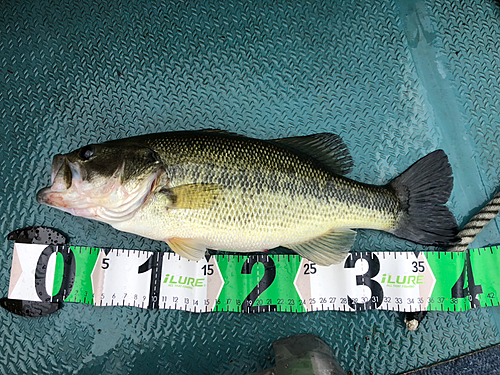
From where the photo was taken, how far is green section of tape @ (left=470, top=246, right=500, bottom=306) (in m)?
1.78

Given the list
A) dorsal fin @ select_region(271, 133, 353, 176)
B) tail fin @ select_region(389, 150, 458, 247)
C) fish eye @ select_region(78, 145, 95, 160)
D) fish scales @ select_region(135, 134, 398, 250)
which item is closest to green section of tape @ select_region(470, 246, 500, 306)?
tail fin @ select_region(389, 150, 458, 247)

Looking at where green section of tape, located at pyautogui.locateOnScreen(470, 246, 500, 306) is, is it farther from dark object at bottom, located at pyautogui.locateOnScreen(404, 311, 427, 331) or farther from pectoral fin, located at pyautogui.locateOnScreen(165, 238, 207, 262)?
pectoral fin, located at pyautogui.locateOnScreen(165, 238, 207, 262)

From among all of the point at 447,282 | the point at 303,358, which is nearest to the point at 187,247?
the point at 303,358

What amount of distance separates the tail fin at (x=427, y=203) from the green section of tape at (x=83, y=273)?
1.61 metres

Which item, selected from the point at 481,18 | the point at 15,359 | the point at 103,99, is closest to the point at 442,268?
the point at 481,18

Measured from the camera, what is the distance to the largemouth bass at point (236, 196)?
1.43 meters

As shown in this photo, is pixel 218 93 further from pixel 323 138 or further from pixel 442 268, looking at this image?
pixel 442 268

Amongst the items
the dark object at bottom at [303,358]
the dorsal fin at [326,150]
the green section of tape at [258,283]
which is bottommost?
the dark object at bottom at [303,358]

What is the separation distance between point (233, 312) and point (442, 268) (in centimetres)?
115

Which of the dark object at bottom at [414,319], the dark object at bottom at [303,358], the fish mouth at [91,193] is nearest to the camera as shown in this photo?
the fish mouth at [91,193]

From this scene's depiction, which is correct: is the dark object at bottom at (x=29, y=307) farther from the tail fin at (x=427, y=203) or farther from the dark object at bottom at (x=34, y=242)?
the tail fin at (x=427, y=203)

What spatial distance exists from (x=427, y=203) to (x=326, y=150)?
0.58 m

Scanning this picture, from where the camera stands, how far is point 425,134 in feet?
6.47

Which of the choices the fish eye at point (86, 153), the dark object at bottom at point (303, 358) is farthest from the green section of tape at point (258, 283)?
the fish eye at point (86, 153)
